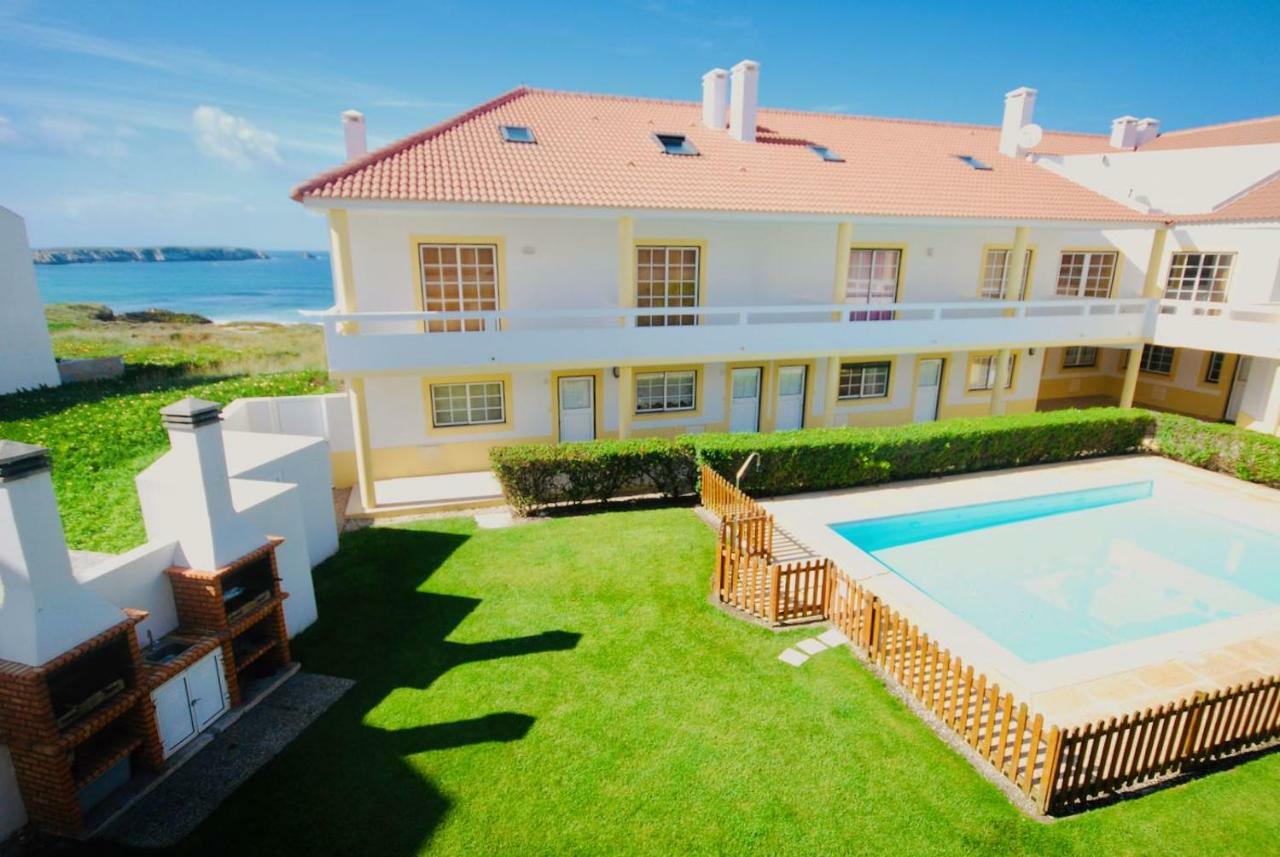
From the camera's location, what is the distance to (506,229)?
1620cm

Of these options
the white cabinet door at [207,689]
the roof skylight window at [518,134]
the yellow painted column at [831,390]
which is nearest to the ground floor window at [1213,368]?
the yellow painted column at [831,390]

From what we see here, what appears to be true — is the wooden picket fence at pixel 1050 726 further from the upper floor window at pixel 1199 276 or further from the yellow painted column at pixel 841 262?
the upper floor window at pixel 1199 276

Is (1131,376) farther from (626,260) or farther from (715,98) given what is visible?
(626,260)

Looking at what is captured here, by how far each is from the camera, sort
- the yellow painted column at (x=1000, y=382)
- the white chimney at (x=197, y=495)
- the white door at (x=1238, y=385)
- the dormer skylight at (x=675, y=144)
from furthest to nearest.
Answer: the white door at (x=1238, y=385), the yellow painted column at (x=1000, y=382), the dormer skylight at (x=675, y=144), the white chimney at (x=197, y=495)

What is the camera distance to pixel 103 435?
16.8m

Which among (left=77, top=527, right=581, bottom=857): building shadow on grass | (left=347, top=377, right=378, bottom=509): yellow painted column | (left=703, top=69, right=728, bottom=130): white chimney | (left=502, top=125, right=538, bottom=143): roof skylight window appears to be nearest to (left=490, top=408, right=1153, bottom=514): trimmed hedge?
(left=347, top=377, right=378, bottom=509): yellow painted column

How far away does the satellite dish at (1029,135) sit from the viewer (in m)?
23.5

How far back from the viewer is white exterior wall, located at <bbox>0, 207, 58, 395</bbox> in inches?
Result: 920

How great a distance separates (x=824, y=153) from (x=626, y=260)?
9.16m

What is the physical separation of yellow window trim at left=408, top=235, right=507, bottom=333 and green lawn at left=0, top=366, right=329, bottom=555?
6.11m

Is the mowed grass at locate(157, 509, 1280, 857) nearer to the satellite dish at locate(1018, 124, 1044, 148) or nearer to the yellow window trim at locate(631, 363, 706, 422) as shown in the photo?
the yellow window trim at locate(631, 363, 706, 422)

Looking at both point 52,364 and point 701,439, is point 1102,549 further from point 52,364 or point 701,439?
point 52,364

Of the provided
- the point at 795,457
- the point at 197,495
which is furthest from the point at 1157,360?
the point at 197,495

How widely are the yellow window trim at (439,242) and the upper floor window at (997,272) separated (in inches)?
605
